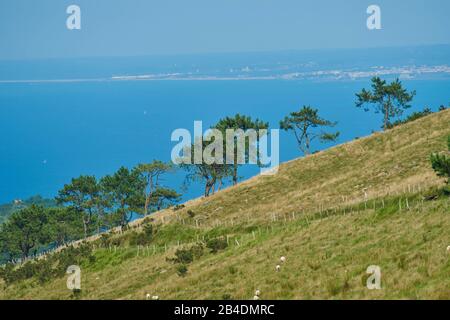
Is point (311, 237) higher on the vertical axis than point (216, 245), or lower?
higher

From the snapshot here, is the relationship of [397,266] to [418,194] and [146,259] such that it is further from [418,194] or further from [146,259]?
[146,259]

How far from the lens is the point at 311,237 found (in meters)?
35.8

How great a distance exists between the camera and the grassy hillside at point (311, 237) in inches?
1017

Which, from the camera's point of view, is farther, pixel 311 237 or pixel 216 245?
pixel 216 245

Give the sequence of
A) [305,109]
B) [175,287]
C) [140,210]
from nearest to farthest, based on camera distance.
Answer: [175,287], [305,109], [140,210]

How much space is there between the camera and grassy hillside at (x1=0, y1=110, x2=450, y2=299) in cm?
2583

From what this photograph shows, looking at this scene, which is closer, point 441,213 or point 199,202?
point 441,213

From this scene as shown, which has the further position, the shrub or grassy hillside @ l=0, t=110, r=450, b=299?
the shrub

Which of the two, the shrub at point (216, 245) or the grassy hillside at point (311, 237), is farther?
the shrub at point (216, 245)
